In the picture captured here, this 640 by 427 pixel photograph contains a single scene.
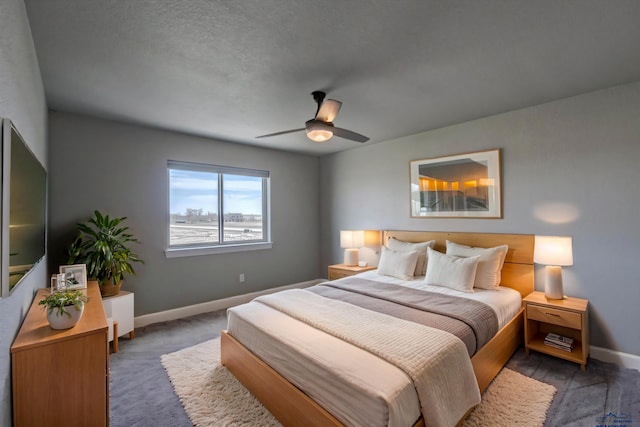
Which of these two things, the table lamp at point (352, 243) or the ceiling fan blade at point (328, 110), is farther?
the table lamp at point (352, 243)

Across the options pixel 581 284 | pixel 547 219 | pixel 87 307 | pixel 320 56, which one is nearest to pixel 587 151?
pixel 547 219

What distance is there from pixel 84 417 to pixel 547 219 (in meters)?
3.99

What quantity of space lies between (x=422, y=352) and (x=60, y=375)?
1919 millimetres

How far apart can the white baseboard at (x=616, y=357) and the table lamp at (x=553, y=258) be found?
58 centimetres

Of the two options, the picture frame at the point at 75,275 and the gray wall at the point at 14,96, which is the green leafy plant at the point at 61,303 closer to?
the gray wall at the point at 14,96

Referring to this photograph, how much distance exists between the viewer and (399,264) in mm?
3547

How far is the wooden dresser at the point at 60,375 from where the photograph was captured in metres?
1.40

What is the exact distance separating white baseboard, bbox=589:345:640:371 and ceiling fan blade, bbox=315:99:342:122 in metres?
3.22

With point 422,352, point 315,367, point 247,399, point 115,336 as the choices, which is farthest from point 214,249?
point 422,352

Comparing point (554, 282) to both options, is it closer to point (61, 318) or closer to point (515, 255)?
point (515, 255)

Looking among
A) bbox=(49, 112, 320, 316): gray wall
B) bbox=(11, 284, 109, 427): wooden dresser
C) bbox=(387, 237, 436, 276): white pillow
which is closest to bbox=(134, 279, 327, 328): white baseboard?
bbox=(49, 112, 320, 316): gray wall

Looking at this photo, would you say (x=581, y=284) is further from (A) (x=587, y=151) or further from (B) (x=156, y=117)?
(B) (x=156, y=117)

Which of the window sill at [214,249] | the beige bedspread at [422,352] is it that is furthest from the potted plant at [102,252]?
the beige bedspread at [422,352]

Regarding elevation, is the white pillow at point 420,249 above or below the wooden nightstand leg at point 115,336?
above
